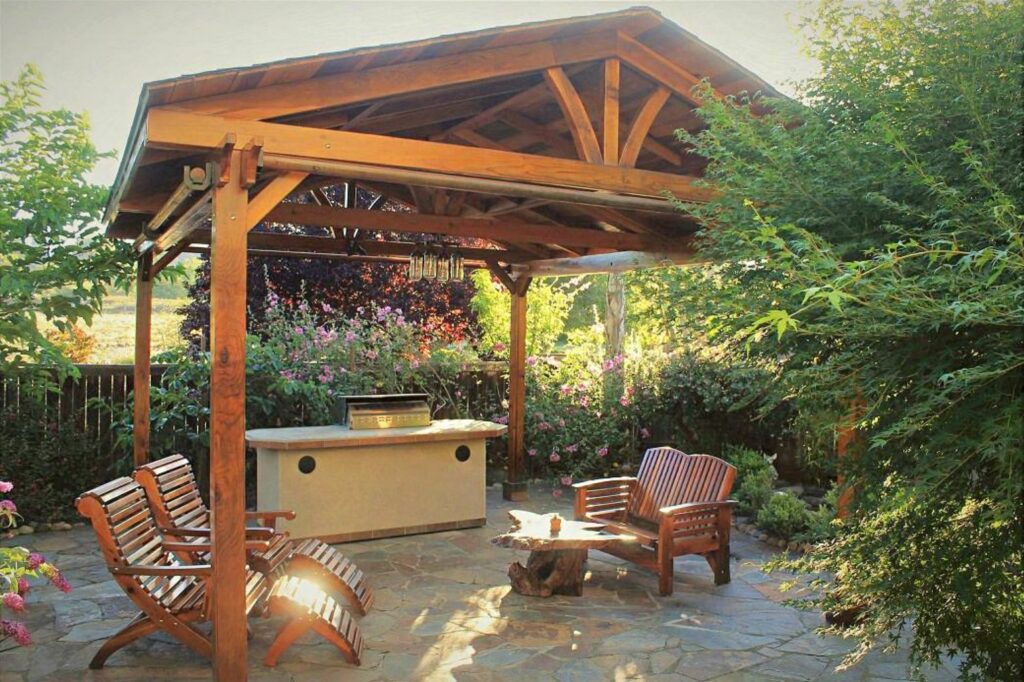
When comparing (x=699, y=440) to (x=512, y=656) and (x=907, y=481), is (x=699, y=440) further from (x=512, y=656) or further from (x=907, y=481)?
(x=907, y=481)

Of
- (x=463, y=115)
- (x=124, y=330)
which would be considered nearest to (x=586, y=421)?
(x=463, y=115)

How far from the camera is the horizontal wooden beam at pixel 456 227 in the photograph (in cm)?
645

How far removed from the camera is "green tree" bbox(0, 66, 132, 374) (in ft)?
21.1

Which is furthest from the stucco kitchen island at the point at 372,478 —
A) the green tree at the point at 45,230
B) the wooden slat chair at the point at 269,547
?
→ the green tree at the point at 45,230

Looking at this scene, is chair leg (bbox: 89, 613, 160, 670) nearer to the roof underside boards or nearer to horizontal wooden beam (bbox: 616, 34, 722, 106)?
the roof underside boards

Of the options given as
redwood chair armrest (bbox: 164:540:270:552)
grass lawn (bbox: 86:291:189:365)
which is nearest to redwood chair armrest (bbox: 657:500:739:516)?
redwood chair armrest (bbox: 164:540:270:552)

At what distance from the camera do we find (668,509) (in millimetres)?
5465

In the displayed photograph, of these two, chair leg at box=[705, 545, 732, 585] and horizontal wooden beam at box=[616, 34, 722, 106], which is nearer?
horizontal wooden beam at box=[616, 34, 722, 106]

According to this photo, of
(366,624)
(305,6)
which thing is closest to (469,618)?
(366,624)

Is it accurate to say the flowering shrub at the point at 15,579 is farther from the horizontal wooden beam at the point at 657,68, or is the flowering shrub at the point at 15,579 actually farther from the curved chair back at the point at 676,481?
the horizontal wooden beam at the point at 657,68

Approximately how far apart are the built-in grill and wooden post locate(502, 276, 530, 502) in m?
1.62

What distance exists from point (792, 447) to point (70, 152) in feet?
25.2

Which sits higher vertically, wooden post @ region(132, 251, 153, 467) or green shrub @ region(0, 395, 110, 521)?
wooden post @ region(132, 251, 153, 467)

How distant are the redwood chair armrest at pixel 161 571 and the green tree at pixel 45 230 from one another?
2.97m
